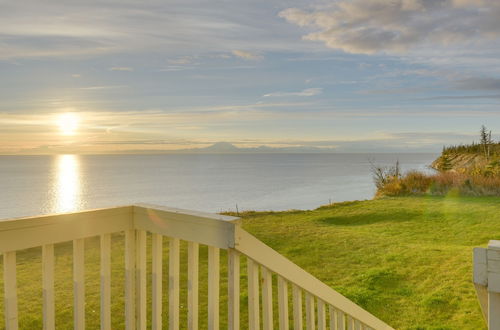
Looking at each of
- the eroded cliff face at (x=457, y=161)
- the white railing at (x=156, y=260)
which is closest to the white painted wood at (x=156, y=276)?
the white railing at (x=156, y=260)

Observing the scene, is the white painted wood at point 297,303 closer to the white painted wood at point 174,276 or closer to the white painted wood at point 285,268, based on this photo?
the white painted wood at point 285,268

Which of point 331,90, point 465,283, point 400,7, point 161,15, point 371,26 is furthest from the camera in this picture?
point 331,90

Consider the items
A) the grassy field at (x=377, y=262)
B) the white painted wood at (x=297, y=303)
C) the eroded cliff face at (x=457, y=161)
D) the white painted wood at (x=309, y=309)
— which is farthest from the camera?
the eroded cliff face at (x=457, y=161)

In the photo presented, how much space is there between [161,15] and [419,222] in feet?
24.5

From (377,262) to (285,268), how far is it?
16.4ft

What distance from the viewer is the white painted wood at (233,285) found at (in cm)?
161

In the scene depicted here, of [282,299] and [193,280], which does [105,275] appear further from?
[282,299]

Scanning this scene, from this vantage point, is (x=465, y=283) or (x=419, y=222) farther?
(x=419, y=222)

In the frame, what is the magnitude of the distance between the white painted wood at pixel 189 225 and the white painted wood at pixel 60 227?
0.10m

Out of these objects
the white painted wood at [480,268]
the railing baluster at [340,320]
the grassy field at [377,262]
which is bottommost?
the grassy field at [377,262]

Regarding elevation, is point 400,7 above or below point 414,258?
above

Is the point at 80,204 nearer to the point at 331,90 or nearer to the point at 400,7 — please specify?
the point at 331,90

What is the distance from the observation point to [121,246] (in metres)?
7.27

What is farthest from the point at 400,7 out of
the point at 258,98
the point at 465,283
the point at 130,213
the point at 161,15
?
the point at 258,98
